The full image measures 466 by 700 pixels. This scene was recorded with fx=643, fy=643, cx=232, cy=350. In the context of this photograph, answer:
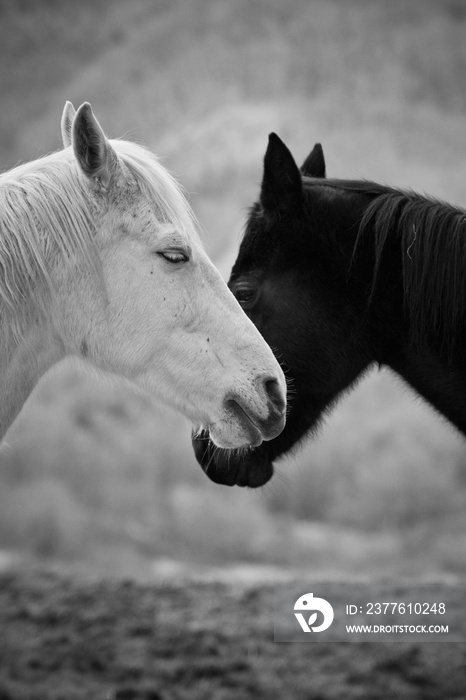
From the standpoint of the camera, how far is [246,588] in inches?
212

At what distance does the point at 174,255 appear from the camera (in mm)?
2244

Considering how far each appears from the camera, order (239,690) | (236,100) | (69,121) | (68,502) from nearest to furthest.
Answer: (69,121), (239,690), (68,502), (236,100)

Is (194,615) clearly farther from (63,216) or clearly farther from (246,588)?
(63,216)

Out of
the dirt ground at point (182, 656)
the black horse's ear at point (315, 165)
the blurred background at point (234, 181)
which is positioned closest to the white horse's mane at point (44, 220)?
the black horse's ear at point (315, 165)

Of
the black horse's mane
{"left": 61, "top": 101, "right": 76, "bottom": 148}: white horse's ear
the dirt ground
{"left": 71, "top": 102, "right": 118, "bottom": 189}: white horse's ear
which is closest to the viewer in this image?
{"left": 71, "top": 102, "right": 118, "bottom": 189}: white horse's ear

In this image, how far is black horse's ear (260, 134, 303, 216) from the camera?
2.81 m

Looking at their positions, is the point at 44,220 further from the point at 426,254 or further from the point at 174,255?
the point at 426,254

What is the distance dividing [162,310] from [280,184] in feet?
3.21

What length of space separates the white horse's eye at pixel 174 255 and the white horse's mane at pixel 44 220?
0.22ft

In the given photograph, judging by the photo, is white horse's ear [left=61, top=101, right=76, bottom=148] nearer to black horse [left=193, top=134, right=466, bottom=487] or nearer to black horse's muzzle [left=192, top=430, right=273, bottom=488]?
black horse [left=193, top=134, right=466, bottom=487]

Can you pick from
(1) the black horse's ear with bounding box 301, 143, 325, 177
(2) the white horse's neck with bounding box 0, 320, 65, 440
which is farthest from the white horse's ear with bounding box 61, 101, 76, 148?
(1) the black horse's ear with bounding box 301, 143, 325, 177

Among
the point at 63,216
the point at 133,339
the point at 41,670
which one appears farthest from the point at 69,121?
the point at 41,670

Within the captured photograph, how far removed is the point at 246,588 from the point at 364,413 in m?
3.94

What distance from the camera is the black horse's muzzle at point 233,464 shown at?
2.88 m
